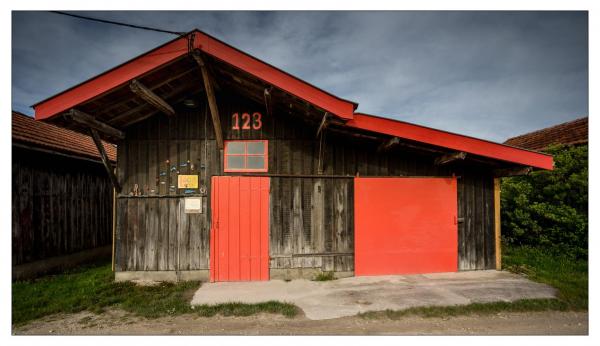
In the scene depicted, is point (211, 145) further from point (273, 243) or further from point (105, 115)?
point (273, 243)

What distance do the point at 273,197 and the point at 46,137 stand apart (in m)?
6.90

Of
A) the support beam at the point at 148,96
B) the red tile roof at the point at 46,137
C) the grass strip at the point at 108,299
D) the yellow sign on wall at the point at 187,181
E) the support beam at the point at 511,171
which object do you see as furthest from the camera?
the red tile roof at the point at 46,137

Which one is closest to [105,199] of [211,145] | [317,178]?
[211,145]

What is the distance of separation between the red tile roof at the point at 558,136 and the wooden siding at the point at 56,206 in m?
15.4

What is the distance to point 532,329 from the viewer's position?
12.0 feet

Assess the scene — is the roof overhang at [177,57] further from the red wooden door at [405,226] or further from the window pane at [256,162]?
the red wooden door at [405,226]

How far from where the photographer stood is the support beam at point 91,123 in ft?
15.6

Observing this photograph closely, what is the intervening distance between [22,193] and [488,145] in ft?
34.5

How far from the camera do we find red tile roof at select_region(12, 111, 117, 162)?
21.6 ft

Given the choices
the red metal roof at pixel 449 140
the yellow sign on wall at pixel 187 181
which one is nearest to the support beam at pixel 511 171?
the red metal roof at pixel 449 140

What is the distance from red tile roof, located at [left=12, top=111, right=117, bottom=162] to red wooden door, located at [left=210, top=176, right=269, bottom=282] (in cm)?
481

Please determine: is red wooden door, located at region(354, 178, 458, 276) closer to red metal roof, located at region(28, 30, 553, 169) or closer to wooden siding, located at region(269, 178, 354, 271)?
wooden siding, located at region(269, 178, 354, 271)

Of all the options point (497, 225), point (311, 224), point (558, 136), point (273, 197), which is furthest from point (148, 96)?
point (558, 136)

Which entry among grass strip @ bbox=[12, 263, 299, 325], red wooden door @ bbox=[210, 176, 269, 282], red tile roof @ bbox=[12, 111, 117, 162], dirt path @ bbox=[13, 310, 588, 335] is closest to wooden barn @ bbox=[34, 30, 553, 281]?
red wooden door @ bbox=[210, 176, 269, 282]
